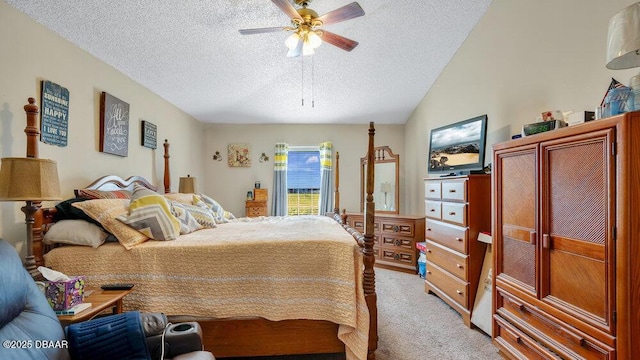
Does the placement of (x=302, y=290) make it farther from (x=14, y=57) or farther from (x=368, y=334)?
(x=14, y=57)

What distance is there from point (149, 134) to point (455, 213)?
3.58m

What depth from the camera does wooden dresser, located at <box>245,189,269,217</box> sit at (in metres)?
5.15

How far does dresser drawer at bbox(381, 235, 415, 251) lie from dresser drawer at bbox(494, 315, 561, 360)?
2.05 m

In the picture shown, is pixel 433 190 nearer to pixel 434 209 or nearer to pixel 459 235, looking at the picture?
pixel 434 209

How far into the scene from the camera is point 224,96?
4.25 metres

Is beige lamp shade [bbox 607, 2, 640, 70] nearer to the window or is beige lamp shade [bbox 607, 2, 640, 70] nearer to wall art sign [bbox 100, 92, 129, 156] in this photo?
wall art sign [bbox 100, 92, 129, 156]

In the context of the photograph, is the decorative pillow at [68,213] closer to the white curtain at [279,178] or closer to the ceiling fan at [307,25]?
the ceiling fan at [307,25]

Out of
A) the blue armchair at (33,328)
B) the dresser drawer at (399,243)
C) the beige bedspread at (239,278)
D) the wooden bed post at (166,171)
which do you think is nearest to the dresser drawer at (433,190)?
the dresser drawer at (399,243)

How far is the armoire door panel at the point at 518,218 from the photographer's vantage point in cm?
172

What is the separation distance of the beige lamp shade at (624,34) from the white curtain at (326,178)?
163 inches

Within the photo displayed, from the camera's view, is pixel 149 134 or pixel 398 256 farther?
pixel 398 256

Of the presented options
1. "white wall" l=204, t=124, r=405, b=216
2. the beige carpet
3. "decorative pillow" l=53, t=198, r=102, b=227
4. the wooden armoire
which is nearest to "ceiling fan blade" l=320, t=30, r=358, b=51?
the wooden armoire

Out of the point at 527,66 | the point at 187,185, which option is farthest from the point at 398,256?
the point at 187,185

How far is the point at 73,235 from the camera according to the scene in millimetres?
1880
